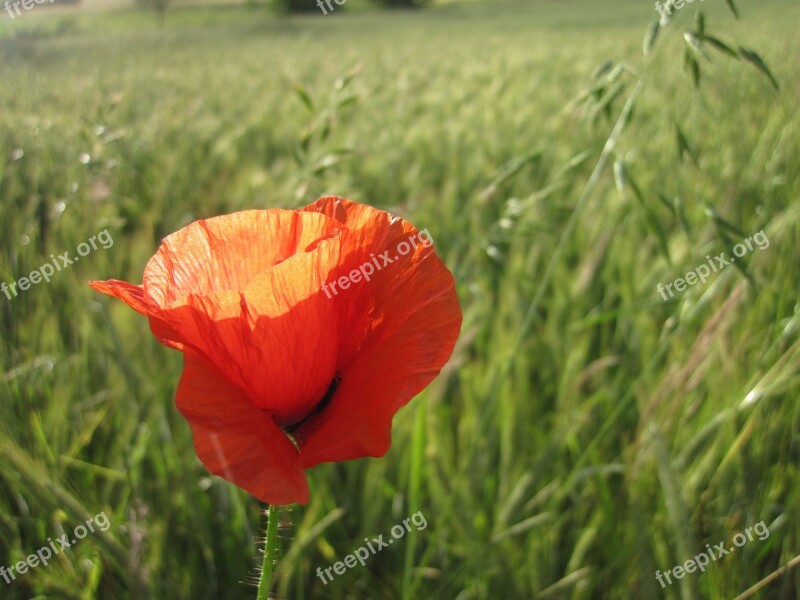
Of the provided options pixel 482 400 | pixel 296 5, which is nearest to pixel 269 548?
pixel 482 400

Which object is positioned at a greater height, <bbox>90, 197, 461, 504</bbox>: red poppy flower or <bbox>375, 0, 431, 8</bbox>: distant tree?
<bbox>375, 0, 431, 8</bbox>: distant tree

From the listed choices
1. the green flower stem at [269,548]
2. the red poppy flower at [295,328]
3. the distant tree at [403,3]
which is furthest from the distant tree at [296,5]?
the green flower stem at [269,548]

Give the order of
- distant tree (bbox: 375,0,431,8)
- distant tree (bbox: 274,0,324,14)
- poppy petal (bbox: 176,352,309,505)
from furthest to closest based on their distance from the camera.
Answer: distant tree (bbox: 375,0,431,8), distant tree (bbox: 274,0,324,14), poppy petal (bbox: 176,352,309,505)

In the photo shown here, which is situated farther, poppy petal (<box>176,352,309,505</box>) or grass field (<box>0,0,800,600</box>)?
grass field (<box>0,0,800,600</box>)

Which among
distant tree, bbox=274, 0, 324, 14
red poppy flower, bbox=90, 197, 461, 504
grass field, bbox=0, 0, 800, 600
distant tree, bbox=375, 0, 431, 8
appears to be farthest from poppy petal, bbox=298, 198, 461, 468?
distant tree, bbox=375, 0, 431, 8

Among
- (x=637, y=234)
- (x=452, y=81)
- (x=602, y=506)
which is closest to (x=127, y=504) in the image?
(x=602, y=506)

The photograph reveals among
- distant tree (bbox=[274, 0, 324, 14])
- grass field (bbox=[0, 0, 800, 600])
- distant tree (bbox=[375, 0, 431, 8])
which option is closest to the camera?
grass field (bbox=[0, 0, 800, 600])

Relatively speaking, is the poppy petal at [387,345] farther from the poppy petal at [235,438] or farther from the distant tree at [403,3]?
the distant tree at [403,3]

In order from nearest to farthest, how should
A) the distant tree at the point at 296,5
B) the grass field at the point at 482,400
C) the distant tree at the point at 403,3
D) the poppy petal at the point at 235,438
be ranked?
1. the poppy petal at the point at 235,438
2. the grass field at the point at 482,400
3. the distant tree at the point at 296,5
4. the distant tree at the point at 403,3

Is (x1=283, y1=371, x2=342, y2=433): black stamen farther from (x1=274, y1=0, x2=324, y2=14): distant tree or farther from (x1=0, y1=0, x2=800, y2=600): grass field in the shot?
(x1=274, y1=0, x2=324, y2=14): distant tree
